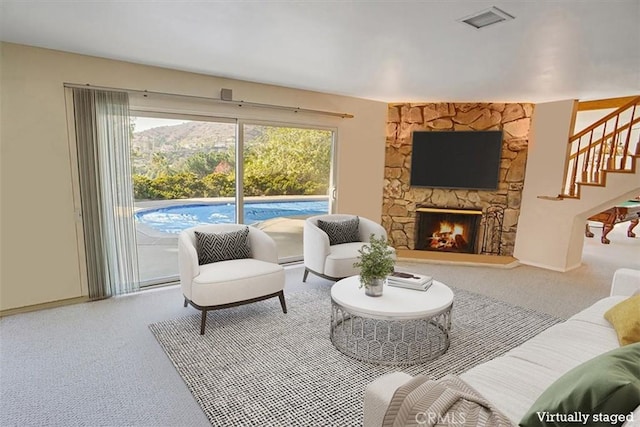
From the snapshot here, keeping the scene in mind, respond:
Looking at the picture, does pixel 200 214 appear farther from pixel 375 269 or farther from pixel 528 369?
pixel 528 369

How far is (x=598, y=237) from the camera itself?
7676 millimetres

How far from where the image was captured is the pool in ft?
14.0

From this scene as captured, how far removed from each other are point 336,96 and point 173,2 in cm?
329

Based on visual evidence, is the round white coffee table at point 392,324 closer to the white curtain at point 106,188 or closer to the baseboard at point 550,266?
the white curtain at point 106,188

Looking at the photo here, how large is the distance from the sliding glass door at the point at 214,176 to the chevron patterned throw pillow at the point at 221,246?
1025 millimetres

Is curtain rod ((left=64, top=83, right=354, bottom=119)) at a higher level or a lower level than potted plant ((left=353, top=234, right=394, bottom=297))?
higher

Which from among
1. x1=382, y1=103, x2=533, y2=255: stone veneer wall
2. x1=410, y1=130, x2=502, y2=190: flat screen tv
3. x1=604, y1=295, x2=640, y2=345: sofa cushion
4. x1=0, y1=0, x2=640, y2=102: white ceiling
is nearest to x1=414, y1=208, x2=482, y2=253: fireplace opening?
x1=382, y1=103, x2=533, y2=255: stone veneer wall

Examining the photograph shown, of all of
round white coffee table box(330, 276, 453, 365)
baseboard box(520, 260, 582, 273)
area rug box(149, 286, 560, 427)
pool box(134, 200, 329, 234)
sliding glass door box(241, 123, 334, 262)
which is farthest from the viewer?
baseboard box(520, 260, 582, 273)

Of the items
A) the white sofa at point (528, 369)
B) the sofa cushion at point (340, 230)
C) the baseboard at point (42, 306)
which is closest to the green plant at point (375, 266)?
the white sofa at point (528, 369)

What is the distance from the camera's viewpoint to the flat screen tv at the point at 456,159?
5418mm

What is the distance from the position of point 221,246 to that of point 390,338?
70.2 inches

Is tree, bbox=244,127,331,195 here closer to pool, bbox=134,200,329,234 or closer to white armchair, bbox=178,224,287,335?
pool, bbox=134,200,329,234

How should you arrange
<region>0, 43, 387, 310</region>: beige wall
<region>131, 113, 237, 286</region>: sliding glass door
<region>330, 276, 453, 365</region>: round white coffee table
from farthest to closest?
<region>131, 113, 237, 286</region>: sliding glass door
<region>0, 43, 387, 310</region>: beige wall
<region>330, 276, 453, 365</region>: round white coffee table

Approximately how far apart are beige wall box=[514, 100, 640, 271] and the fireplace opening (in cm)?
70
